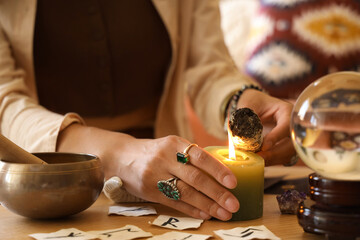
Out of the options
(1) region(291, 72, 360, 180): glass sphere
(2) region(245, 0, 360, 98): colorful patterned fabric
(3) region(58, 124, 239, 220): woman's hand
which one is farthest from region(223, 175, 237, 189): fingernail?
(2) region(245, 0, 360, 98): colorful patterned fabric

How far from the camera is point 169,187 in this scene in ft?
2.45

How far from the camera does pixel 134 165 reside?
802 millimetres

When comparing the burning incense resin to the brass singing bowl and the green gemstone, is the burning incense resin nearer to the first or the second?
the green gemstone

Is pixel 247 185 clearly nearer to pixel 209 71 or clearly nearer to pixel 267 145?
pixel 267 145

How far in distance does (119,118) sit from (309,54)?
37.4 inches

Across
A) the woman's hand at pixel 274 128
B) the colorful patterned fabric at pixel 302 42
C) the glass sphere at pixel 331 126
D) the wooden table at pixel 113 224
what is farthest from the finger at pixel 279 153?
the colorful patterned fabric at pixel 302 42

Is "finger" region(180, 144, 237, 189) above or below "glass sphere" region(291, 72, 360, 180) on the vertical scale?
below

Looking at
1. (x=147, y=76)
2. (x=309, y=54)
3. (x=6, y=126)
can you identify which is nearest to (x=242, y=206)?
(x=6, y=126)

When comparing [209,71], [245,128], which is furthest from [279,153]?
[209,71]

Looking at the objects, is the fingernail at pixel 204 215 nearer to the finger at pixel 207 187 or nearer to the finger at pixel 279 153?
the finger at pixel 207 187

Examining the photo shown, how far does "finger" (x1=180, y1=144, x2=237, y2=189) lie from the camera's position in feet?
2.26

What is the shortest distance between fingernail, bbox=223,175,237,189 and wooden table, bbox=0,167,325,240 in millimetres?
57

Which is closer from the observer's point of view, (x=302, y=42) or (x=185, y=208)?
(x=185, y=208)

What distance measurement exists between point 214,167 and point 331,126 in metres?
0.19
